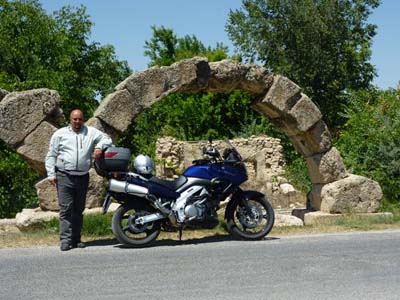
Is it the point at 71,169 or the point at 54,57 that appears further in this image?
the point at 54,57

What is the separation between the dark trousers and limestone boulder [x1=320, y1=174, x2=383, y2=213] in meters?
5.17

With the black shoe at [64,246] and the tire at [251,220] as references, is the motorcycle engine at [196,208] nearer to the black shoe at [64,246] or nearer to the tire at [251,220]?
the tire at [251,220]

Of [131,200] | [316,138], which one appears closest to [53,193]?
[131,200]

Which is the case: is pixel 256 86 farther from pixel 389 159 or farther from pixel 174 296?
pixel 174 296

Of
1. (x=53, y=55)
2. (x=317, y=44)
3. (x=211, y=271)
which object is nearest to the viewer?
(x=211, y=271)

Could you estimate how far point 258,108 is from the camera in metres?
12.2

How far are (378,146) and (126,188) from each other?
7.29 m

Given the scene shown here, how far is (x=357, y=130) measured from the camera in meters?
14.8

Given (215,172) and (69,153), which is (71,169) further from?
(215,172)

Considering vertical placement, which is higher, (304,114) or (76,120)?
(304,114)

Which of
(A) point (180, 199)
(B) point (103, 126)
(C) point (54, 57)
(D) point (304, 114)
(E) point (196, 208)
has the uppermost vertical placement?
(C) point (54, 57)

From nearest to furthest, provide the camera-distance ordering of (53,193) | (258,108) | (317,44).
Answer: (53,193)
(258,108)
(317,44)

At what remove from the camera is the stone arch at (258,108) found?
32.9 ft

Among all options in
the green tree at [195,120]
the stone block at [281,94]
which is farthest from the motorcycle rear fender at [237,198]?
the green tree at [195,120]
